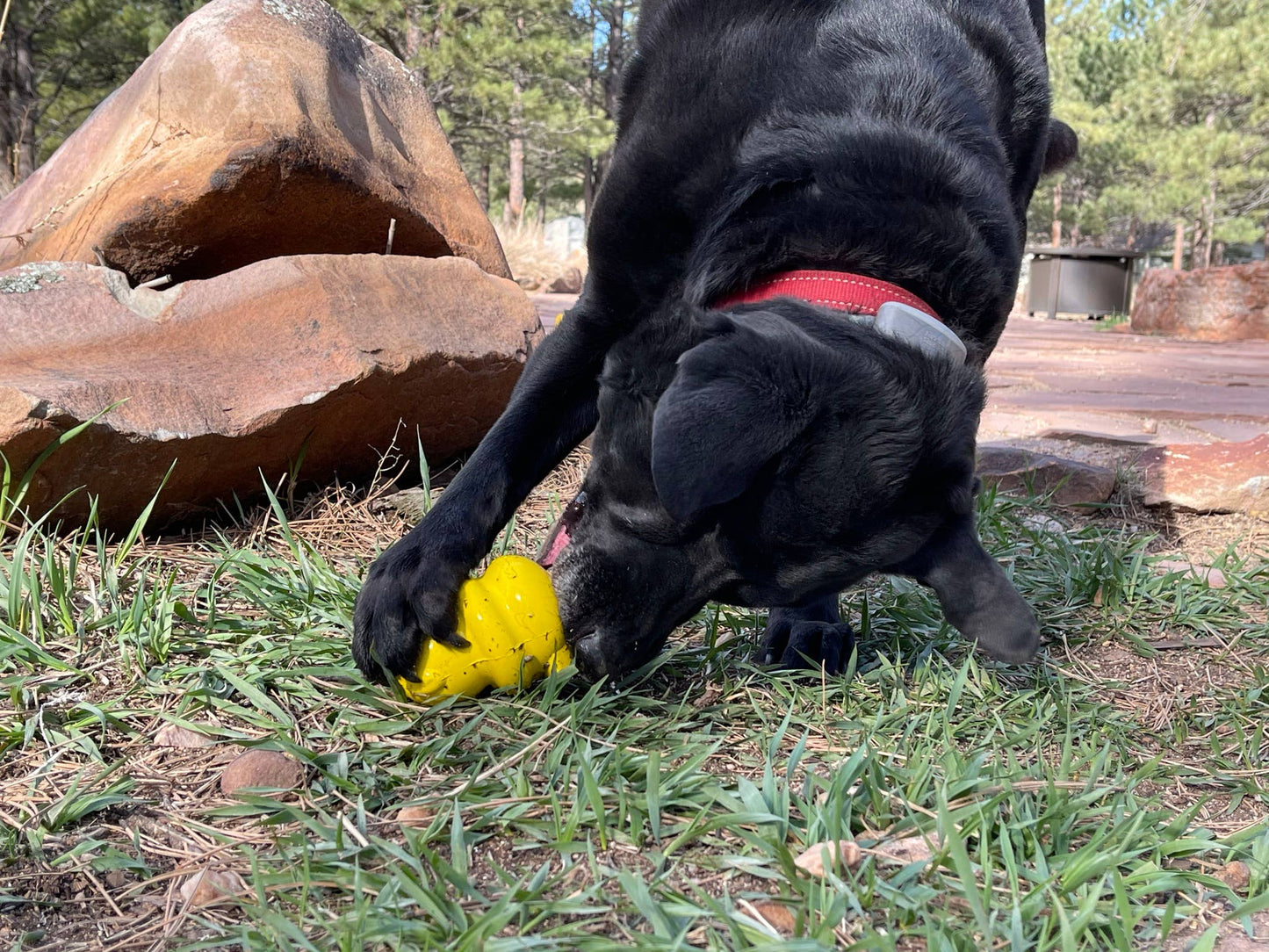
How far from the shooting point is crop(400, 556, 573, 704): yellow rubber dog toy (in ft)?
5.65

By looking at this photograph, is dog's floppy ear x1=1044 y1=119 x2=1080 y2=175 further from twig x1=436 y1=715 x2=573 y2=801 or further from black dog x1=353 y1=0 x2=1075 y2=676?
twig x1=436 y1=715 x2=573 y2=801

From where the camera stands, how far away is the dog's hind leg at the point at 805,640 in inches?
81.8

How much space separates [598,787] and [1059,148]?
2656mm

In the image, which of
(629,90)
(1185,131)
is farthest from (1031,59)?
(1185,131)

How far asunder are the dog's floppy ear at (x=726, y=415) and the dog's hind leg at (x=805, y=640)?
74 centimetres

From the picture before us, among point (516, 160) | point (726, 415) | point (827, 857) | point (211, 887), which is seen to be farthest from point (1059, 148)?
point (516, 160)

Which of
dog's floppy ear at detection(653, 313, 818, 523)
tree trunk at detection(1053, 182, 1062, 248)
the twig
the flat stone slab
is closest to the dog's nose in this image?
the twig

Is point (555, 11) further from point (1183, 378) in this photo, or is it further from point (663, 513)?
point (663, 513)

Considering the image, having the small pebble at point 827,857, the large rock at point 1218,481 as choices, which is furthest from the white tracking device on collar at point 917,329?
the large rock at point 1218,481

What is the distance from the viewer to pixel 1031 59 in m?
2.43

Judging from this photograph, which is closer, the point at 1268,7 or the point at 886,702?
the point at 886,702

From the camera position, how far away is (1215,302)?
10.8 m

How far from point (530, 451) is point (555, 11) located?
60.1ft

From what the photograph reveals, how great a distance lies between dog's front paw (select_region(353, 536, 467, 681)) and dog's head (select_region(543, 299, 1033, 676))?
0.67 feet
